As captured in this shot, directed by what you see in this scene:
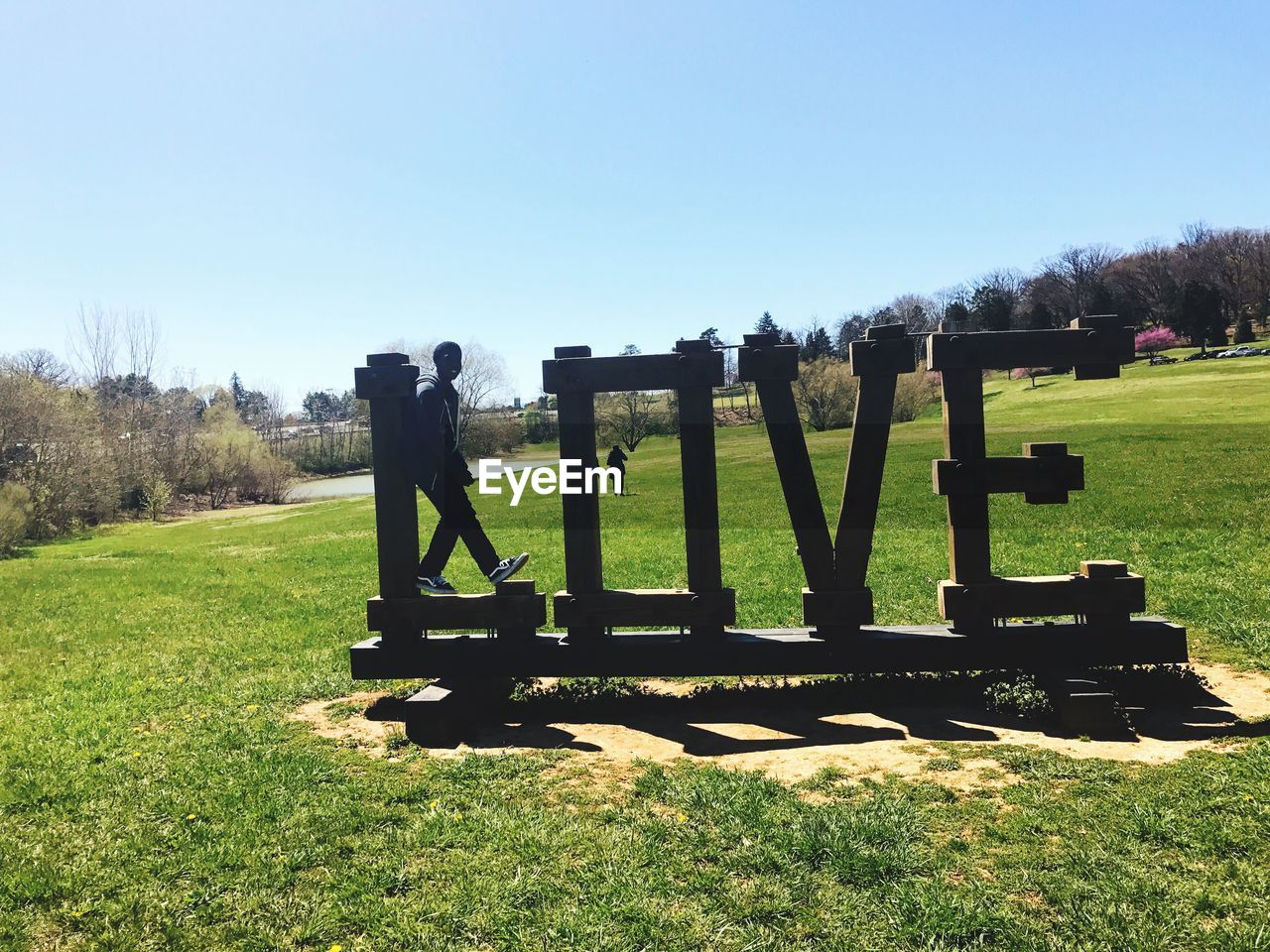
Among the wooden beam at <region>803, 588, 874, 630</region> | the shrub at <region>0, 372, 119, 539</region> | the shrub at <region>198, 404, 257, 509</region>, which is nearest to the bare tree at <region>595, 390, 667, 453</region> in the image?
the shrub at <region>0, 372, 119, 539</region>

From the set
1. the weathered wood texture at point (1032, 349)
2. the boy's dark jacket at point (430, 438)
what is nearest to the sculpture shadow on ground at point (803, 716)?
the boy's dark jacket at point (430, 438)

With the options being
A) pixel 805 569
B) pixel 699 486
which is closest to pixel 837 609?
pixel 805 569

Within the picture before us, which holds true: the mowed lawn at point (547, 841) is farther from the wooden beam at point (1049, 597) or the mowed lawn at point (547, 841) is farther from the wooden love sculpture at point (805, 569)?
the wooden beam at point (1049, 597)

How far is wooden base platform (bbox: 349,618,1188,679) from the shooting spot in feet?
20.4

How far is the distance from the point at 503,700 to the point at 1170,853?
184 inches

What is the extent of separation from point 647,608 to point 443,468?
1979 mm

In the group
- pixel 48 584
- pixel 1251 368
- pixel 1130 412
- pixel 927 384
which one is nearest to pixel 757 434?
pixel 927 384

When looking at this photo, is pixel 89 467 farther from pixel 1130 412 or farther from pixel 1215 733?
pixel 1130 412

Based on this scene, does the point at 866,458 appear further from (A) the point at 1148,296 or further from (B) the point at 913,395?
(A) the point at 1148,296

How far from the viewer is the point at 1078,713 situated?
5586 millimetres

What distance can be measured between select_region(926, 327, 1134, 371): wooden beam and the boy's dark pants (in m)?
3.77

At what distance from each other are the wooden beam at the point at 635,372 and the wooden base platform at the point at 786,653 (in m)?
1.99

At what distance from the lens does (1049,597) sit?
6.19 metres

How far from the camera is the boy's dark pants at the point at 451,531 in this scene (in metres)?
6.67
